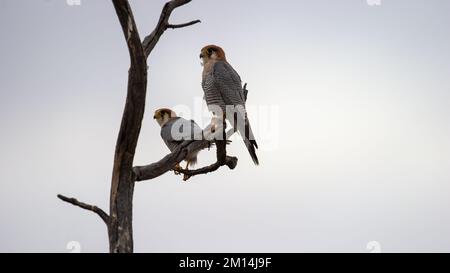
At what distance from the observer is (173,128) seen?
842 centimetres

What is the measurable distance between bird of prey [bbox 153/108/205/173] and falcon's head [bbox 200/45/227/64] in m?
0.98

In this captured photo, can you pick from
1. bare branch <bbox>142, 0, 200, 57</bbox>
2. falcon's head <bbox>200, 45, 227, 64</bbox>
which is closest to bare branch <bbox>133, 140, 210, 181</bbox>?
bare branch <bbox>142, 0, 200, 57</bbox>

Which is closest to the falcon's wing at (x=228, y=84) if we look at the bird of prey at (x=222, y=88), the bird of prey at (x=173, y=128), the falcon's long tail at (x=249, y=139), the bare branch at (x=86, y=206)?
the bird of prey at (x=222, y=88)

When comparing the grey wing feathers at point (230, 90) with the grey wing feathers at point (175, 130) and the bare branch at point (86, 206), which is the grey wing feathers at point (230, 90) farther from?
the bare branch at point (86, 206)

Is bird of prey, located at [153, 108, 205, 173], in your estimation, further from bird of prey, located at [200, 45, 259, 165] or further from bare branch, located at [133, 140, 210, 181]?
bare branch, located at [133, 140, 210, 181]

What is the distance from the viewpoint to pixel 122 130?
4.61m

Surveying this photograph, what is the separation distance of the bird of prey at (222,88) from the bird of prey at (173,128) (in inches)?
29.0

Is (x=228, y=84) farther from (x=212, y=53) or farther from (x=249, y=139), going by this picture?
(x=249, y=139)

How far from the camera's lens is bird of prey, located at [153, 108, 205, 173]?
7988 millimetres

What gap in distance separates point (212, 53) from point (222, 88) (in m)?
0.73

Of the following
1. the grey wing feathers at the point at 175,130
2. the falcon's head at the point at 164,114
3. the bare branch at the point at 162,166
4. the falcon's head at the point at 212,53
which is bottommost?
the bare branch at the point at 162,166

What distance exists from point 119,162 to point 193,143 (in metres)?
1.34

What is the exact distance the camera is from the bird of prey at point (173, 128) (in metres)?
7.99

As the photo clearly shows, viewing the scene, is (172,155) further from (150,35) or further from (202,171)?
(150,35)
